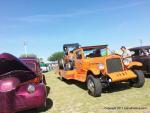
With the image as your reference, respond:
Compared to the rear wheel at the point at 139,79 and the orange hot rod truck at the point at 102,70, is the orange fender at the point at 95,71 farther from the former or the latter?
the rear wheel at the point at 139,79

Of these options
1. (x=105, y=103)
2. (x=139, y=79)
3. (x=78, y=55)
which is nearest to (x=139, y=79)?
(x=139, y=79)

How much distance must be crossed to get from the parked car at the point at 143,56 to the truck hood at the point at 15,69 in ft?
25.7

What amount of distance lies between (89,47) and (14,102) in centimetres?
608

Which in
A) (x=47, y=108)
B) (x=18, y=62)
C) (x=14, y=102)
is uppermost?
(x=18, y=62)

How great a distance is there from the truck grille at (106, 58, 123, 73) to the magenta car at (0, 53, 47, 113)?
3.62 metres

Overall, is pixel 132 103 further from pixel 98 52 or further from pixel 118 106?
pixel 98 52

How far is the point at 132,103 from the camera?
25.4 feet

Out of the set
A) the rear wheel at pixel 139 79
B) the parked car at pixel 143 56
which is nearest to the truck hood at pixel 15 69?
the rear wheel at pixel 139 79

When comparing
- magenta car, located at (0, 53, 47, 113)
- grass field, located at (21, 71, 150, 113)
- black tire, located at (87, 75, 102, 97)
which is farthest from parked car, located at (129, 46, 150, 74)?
magenta car, located at (0, 53, 47, 113)

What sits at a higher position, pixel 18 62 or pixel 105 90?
pixel 18 62

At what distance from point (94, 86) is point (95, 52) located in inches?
113

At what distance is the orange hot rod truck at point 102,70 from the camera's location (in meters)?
→ 9.60

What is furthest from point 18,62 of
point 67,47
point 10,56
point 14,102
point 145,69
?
point 67,47

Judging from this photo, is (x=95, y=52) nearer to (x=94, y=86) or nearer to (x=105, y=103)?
(x=94, y=86)
